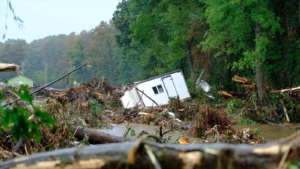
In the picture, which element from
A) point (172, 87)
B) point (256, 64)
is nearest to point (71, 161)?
point (256, 64)

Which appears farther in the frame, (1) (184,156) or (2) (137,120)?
(2) (137,120)

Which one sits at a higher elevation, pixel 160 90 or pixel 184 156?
pixel 184 156

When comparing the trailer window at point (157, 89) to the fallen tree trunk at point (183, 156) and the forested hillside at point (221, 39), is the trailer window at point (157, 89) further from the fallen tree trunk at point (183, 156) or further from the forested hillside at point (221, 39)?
the fallen tree trunk at point (183, 156)

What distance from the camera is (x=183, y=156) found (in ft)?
7.34

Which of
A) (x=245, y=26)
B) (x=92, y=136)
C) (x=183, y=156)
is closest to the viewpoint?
(x=183, y=156)

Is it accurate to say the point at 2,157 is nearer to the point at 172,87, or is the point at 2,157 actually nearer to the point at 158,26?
the point at 172,87

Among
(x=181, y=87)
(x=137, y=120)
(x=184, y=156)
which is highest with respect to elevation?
(x=184, y=156)

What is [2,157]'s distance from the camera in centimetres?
461

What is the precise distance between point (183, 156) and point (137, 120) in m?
17.8

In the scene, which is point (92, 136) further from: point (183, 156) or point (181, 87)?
point (181, 87)

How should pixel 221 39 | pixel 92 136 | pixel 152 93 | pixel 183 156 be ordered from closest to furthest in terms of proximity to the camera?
pixel 183 156 < pixel 92 136 < pixel 221 39 < pixel 152 93

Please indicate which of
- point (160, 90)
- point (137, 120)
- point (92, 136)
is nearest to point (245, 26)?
point (137, 120)

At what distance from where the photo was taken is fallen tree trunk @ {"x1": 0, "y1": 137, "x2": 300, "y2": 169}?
7.07 ft

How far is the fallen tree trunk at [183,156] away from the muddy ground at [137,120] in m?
2.33
